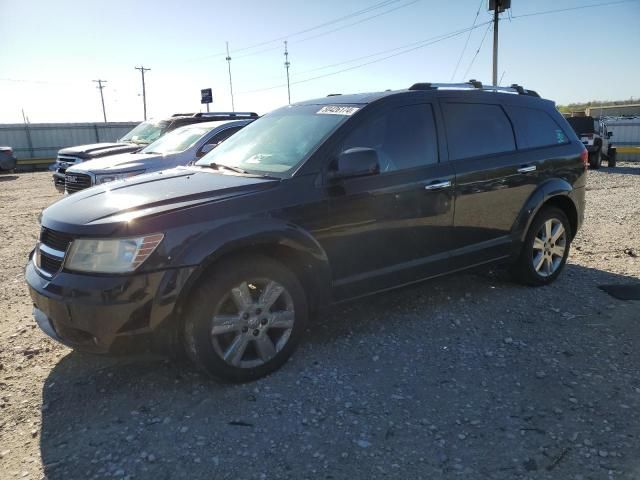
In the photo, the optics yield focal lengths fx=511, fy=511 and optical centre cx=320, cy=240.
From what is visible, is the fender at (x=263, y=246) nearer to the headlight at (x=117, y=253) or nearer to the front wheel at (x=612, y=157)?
the headlight at (x=117, y=253)

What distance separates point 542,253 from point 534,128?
123 centimetres

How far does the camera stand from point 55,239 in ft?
10.4

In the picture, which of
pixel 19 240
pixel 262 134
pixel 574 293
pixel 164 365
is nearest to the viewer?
pixel 164 365

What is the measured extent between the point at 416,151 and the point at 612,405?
2.20m

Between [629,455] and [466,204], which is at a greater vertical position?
[466,204]

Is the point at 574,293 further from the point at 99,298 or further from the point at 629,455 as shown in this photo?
the point at 99,298

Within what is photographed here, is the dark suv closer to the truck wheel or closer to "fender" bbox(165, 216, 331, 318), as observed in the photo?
"fender" bbox(165, 216, 331, 318)

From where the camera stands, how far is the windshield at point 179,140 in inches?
347

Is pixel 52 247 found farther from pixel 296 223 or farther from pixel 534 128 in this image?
pixel 534 128

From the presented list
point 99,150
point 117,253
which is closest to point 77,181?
point 99,150

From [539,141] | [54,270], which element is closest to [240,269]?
[54,270]

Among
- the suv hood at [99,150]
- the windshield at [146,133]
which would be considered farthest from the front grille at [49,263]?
the windshield at [146,133]

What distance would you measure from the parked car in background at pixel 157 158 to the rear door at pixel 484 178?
436cm

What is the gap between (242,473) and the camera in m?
2.53
